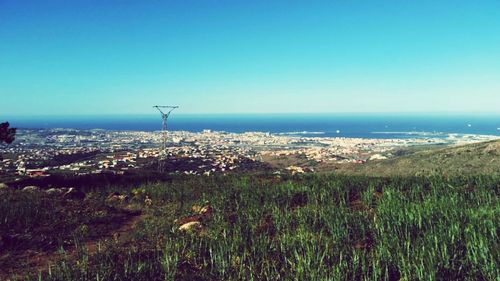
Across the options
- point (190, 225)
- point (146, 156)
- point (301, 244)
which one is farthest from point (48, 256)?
point (146, 156)

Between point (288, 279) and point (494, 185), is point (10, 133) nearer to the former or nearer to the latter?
point (288, 279)

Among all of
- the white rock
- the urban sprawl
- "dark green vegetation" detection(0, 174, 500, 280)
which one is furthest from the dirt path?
the urban sprawl

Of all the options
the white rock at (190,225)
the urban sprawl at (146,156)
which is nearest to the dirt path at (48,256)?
the white rock at (190,225)

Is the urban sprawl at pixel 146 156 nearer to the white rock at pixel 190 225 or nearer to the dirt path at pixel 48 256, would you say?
the dirt path at pixel 48 256

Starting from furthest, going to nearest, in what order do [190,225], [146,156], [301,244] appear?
[146,156] → [190,225] → [301,244]

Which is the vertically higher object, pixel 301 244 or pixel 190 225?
pixel 301 244

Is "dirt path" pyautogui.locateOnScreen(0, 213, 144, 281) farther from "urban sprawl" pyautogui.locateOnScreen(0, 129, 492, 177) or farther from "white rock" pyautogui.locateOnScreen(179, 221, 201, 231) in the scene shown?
"urban sprawl" pyautogui.locateOnScreen(0, 129, 492, 177)

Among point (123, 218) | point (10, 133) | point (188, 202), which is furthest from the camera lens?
point (10, 133)

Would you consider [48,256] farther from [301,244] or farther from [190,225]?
[301,244]

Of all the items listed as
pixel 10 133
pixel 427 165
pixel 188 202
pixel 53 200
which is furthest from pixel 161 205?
pixel 427 165

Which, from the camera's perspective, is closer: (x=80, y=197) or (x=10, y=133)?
(x=80, y=197)

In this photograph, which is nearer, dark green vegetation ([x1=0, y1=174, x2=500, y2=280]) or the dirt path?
dark green vegetation ([x1=0, y1=174, x2=500, y2=280])
